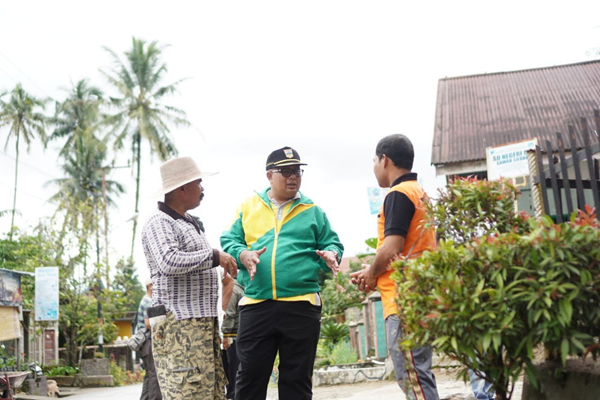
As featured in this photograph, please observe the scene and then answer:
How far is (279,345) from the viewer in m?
4.41

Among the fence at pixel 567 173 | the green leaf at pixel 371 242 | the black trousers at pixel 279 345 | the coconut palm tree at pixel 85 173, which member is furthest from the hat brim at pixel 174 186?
the coconut palm tree at pixel 85 173

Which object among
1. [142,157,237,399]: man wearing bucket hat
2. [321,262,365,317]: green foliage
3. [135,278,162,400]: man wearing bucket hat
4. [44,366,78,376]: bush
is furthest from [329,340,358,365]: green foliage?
[44,366,78,376]: bush

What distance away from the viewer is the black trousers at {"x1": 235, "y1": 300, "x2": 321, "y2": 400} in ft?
14.1

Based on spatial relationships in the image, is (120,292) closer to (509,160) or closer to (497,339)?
(509,160)

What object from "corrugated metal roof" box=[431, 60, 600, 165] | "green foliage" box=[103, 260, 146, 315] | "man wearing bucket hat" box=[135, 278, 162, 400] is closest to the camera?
"man wearing bucket hat" box=[135, 278, 162, 400]

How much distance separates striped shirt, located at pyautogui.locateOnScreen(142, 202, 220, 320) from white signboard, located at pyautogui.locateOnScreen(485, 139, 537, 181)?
10191 millimetres

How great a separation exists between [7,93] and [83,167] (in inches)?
258

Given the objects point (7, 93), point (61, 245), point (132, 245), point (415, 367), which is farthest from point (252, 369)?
point (7, 93)

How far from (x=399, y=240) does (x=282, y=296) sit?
0.93 meters

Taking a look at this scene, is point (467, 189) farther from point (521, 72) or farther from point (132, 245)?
point (132, 245)

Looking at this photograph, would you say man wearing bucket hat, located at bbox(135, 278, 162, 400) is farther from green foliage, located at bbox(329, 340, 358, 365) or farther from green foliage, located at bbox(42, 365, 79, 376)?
green foliage, located at bbox(42, 365, 79, 376)

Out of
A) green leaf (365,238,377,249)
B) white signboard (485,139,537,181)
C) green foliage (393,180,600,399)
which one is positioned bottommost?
green foliage (393,180,600,399)

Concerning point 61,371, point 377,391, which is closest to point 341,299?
point 61,371

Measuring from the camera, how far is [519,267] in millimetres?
2459
